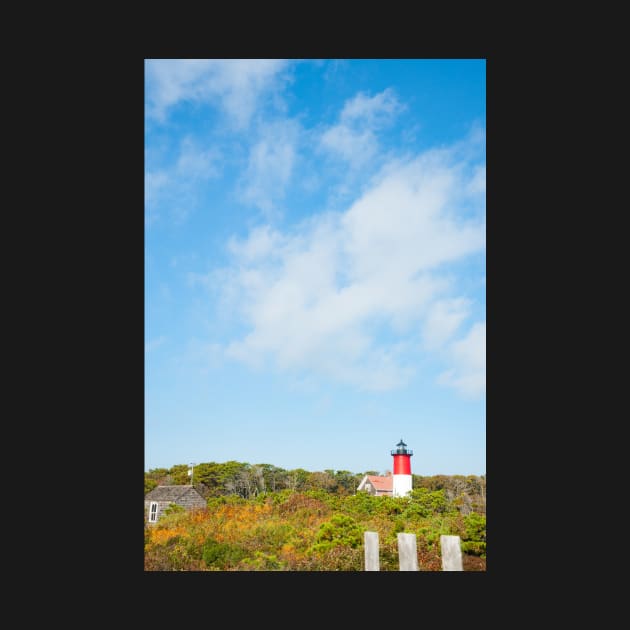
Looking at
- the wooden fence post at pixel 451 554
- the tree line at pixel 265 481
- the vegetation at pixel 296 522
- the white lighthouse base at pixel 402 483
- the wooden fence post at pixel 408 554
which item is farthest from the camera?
the white lighthouse base at pixel 402 483

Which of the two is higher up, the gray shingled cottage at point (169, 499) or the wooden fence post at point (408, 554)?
the wooden fence post at point (408, 554)

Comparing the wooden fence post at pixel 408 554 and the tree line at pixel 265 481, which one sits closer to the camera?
the wooden fence post at pixel 408 554

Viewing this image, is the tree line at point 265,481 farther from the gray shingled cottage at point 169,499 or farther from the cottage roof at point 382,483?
the cottage roof at point 382,483

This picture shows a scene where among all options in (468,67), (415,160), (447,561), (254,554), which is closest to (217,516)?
(254,554)

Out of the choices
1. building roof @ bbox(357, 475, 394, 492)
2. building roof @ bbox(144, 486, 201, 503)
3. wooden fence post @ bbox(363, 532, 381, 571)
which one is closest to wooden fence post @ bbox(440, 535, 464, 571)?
wooden fence post @ bbox(363, 532, 381, 571)

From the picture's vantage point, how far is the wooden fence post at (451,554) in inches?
178

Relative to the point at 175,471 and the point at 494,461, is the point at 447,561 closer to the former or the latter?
the point at 494,461

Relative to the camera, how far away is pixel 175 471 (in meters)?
9.34

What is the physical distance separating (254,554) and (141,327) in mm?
3587

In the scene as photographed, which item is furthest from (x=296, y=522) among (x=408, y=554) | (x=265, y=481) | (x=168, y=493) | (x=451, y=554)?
(x=451, y=554)

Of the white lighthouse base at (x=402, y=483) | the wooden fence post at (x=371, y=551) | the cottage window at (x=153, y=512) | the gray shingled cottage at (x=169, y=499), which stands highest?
the wooden fence post at (x=371, y=551)

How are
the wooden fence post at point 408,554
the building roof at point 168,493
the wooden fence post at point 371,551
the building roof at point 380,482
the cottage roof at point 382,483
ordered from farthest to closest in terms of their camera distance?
the cottage roof at point 382,483 → the building roof at point 380,482 → the building roof at point 168,493 → the wooden fence post at point 371,551 → the wooden fence post at point 408,554

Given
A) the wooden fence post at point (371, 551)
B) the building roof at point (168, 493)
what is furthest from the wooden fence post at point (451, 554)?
the building roof at point (168, 493)

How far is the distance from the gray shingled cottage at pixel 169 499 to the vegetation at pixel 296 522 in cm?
18
